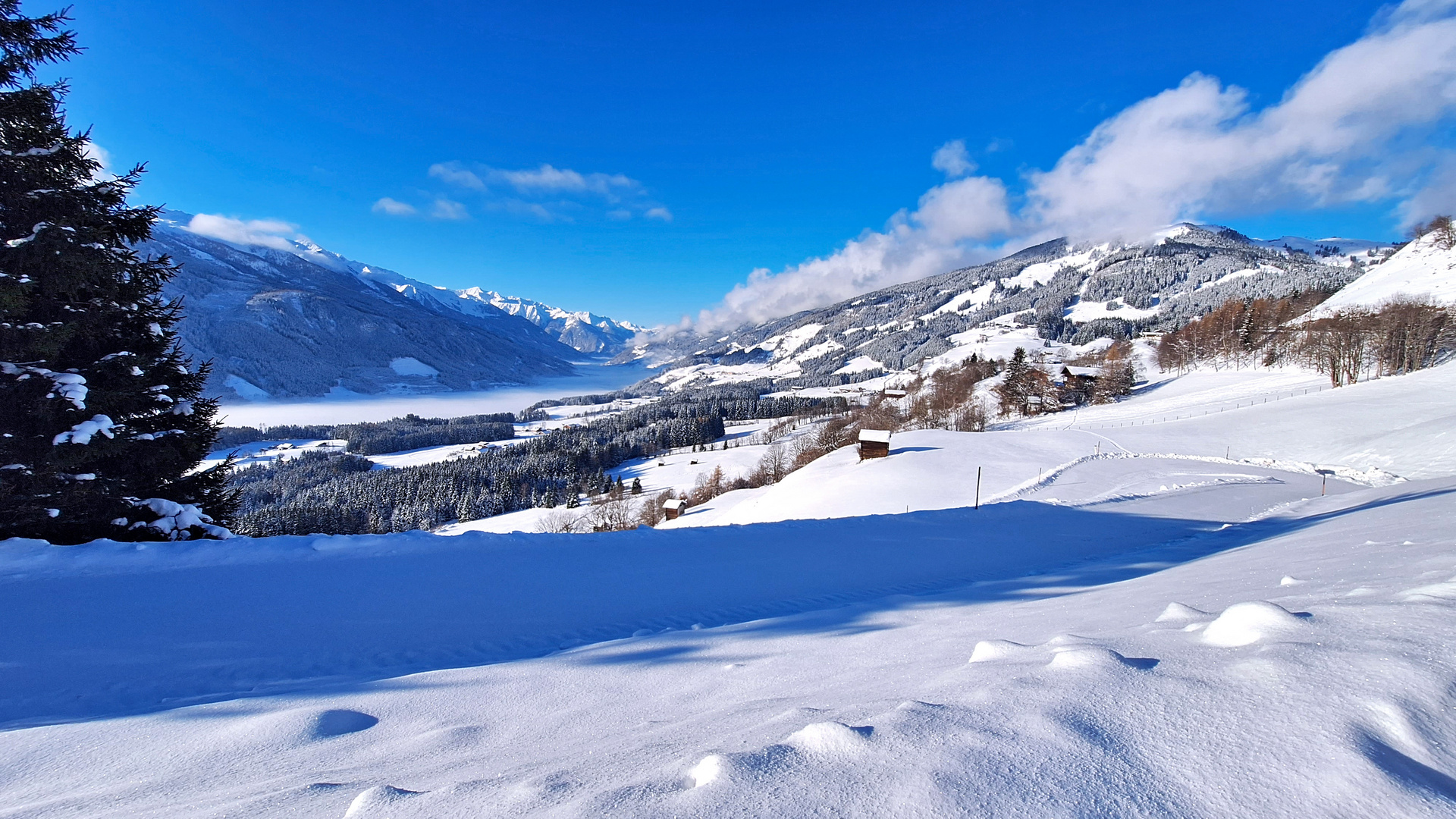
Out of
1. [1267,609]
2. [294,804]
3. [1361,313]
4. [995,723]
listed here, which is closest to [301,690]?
[294,804]

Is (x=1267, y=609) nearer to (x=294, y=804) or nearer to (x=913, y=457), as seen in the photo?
(x=294, y=804)

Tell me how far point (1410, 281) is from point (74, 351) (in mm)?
122760

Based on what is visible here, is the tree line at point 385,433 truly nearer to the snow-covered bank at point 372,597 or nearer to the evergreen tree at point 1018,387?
the evergreen tree at point 1018,387

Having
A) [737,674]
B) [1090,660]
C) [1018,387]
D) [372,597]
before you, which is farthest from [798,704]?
[1018,387]

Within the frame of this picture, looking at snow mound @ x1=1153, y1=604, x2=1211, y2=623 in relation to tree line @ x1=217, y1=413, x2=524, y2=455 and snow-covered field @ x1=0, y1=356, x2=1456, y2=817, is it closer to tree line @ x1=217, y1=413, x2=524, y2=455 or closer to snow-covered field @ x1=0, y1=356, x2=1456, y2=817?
snow-covered field @ x1=0, y1=356, x2=1456, y2=817

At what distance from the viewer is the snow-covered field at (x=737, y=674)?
1.77m

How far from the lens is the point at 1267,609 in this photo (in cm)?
292

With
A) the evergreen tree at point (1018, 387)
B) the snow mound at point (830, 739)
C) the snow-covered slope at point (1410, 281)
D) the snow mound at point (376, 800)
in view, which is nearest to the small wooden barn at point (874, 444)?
the snow mound at point (830, 739)

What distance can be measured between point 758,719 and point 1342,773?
2.15m

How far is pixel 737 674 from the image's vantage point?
13.9 feet

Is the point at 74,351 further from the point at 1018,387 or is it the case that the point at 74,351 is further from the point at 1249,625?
the point at 1018,387

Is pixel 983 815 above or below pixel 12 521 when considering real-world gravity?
below

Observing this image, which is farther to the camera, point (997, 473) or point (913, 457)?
point (913, 457)

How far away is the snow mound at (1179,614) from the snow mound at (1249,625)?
697mm
